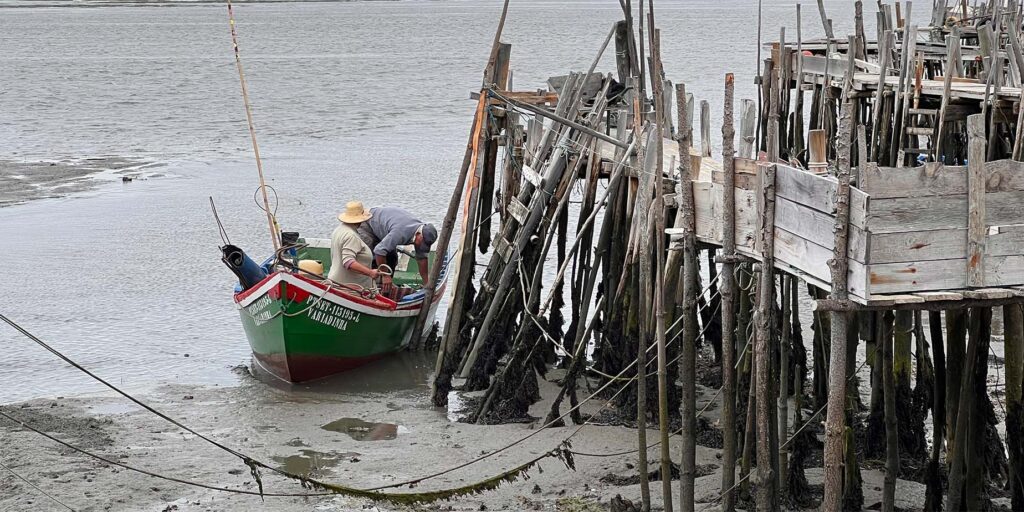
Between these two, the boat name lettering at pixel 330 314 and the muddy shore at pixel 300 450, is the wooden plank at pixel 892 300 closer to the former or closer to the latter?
the muddy shore at pixel 300 450

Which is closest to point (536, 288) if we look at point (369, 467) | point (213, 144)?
point (369, 467)

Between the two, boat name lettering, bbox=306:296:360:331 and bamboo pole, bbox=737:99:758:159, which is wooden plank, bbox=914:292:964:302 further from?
boat name lettering, bbox=306:296:360:331

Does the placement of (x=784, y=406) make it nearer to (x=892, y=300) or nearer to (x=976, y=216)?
(x=892, y=300)

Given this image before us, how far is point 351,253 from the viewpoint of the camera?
13.5m

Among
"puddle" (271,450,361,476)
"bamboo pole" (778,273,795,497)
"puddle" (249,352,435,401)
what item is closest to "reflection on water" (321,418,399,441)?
"puddle" (271,450,361,476)

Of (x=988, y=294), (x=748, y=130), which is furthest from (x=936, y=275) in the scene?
(x=748, y=130)

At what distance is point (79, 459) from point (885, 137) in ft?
24.5

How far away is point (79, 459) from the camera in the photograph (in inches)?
418

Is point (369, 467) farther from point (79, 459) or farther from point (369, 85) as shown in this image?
point (369, 85)

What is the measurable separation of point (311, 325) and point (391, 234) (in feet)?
4.61

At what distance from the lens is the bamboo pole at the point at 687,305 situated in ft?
26.5

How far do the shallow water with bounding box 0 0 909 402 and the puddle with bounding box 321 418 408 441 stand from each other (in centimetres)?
204

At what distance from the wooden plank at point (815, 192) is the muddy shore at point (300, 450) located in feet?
9.27

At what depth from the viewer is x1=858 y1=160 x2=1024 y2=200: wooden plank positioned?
6617 millimetres
